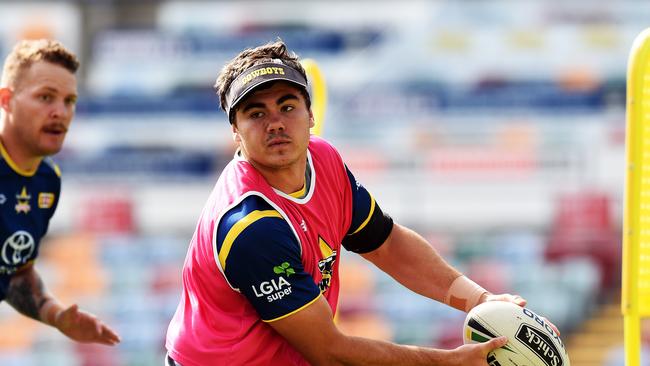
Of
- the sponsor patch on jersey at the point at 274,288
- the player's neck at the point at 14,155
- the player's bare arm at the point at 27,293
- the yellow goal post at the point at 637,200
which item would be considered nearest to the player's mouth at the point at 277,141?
the sponsor patch on jersey at the point at 274,288

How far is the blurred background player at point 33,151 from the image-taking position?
5043mm

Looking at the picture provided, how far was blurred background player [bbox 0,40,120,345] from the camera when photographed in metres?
5.04

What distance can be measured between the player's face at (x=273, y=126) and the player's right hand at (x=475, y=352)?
0.85 meters

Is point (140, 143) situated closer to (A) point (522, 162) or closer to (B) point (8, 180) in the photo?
(A) point (522, 162)

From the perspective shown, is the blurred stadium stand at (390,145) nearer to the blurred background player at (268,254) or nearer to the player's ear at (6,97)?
the player's ear at (6,97)

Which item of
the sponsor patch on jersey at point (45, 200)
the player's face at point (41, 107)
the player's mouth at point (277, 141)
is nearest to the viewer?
the player's mouth at point (277, 141)

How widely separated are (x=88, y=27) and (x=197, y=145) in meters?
3.98

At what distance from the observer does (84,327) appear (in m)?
5.21

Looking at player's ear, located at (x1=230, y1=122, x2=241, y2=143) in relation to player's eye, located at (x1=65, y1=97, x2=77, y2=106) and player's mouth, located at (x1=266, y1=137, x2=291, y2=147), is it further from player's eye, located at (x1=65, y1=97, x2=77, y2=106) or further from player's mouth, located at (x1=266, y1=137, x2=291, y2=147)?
player's eye, located at (x1=65, y1=97, x2=77, y2=106)

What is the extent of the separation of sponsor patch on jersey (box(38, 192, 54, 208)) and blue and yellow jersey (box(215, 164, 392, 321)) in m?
1.72

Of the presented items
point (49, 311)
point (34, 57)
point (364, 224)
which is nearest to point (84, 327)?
point (49, 311)

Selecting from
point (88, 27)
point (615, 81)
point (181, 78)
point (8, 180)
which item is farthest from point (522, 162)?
point (8, 180)

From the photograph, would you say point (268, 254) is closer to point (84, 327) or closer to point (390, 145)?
point (84, 327)

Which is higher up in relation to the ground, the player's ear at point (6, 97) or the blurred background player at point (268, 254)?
the player's ear at point (6, 97)
